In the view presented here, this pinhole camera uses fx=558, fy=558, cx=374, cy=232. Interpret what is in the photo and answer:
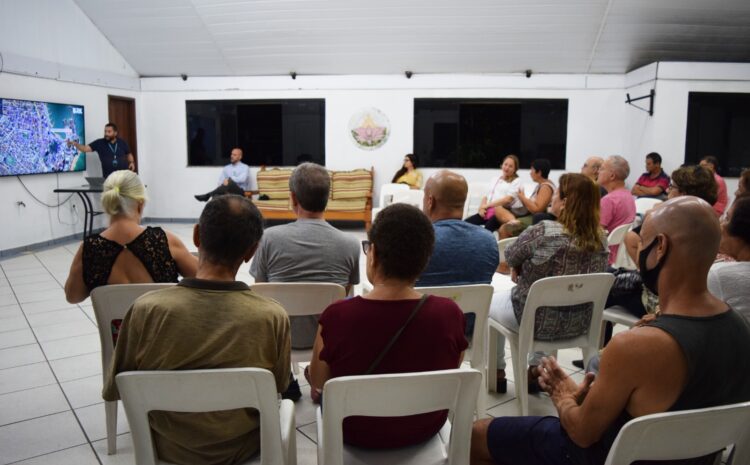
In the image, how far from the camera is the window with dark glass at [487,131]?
360 inches

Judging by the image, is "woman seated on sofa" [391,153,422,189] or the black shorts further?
"woman seated on sofa" [391,153,422,189]

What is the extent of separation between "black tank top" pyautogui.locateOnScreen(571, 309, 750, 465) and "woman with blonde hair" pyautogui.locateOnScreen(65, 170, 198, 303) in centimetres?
185

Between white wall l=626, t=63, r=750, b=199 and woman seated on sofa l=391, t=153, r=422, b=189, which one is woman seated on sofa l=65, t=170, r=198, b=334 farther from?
white wall l=626, t=63, r=750, b=199

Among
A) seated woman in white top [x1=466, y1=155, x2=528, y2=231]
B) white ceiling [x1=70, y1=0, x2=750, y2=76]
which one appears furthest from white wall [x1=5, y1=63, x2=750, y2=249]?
seated woman in white top [x1=466, y1=155, x2=528, y2=231]

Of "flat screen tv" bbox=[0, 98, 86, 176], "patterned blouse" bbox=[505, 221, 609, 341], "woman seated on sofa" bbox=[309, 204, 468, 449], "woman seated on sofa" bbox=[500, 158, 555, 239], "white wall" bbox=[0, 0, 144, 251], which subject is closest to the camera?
"woman seated on sofa" bbox=[309, 204, 468, 449]

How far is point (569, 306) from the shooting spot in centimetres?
265

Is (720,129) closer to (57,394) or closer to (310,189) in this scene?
(310,189)

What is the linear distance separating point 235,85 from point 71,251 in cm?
399

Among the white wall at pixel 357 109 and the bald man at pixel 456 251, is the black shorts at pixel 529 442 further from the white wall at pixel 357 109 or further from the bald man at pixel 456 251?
the white wall at pixel 357 109

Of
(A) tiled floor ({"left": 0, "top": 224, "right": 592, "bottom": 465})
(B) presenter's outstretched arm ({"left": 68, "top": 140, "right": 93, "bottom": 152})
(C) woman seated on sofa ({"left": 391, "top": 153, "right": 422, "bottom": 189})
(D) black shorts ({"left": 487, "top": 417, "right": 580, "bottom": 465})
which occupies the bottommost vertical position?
(A) tiled floor ({"left": 0, "top": 224, "right": 592, "bottom": 465})

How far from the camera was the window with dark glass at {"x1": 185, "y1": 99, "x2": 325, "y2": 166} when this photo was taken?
382 inches

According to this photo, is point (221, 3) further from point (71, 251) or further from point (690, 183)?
point (690, 183)

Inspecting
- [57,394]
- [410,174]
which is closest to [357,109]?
[410,174]

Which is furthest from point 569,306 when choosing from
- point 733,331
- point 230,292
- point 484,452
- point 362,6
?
point 362,6
